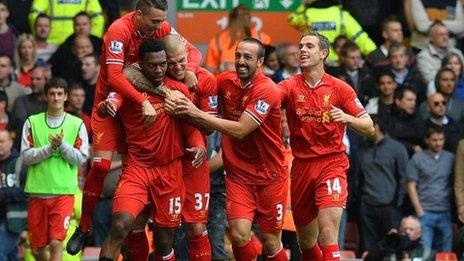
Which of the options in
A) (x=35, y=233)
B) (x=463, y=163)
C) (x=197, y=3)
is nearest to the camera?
(x=35, y=233)

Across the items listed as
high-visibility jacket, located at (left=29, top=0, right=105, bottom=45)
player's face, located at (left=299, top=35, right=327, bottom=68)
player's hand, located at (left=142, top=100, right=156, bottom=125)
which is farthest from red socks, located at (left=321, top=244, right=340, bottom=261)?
high-visibility jacket, located at (left=29, top=0, right=105, bottom=45)

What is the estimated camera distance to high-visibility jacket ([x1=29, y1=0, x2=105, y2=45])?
2548 centimetres

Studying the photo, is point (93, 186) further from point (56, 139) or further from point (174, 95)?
point (56, 139)

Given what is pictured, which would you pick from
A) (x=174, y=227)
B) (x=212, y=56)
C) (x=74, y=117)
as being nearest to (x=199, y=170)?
(x=174, y=227)

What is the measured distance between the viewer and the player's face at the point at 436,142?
23406 millimetres

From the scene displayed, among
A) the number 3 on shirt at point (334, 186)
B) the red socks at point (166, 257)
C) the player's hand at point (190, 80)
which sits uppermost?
the player's hand at point (190, 80)

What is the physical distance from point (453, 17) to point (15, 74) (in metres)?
6.56

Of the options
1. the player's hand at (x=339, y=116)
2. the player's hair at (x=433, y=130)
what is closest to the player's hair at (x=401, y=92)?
the player's hair at (x=433, y=130)

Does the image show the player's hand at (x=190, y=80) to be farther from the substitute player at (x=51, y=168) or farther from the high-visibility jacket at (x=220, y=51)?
the high-visibility jacket at (x=220, y=51)

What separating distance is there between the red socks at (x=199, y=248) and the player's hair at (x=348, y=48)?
6493mm

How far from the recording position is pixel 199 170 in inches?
738

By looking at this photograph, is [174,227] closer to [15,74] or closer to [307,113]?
[307,113]

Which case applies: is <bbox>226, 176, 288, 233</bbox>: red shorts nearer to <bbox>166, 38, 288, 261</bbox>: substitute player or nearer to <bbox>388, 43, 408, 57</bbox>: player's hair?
<bbox>166, 38, 288, 261</bbox>: substitute player

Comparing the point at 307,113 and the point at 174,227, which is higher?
the point at 307,113
